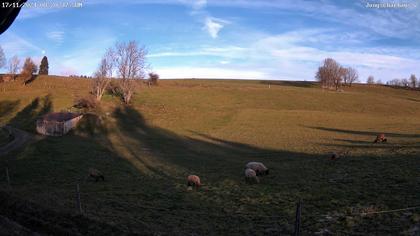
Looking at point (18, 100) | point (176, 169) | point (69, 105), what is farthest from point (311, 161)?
point (18, 100)

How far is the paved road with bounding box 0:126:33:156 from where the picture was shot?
38.5 m

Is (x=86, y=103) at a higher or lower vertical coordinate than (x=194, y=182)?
higher

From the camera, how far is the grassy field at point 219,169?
15172mm

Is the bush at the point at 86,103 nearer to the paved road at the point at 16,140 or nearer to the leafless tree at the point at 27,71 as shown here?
the paved road at the point at 16,140

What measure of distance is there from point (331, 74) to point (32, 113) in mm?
113232

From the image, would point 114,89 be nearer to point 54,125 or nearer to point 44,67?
point 54,125

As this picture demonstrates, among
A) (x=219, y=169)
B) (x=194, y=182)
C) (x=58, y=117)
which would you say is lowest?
(x=219, y=169)

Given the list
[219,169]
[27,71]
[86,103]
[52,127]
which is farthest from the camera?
[27,71]

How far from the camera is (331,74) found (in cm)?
15475

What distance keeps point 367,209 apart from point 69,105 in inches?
2651

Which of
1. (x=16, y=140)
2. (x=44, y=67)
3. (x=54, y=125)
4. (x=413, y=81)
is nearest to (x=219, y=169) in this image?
(x=16, y=140)

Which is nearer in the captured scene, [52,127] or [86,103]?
[52,127]

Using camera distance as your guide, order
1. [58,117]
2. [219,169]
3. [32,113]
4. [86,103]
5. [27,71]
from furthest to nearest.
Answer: [27,71]
[86,103]
[32,113]
[58,117]
[219,169]

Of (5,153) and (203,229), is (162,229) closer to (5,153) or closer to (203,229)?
(203,229)
